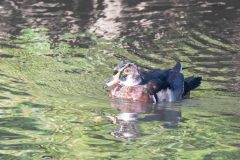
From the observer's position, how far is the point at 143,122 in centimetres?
1128

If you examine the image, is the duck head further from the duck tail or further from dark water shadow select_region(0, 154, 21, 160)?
dark water shadow select_region(0, 154, 21, 160)

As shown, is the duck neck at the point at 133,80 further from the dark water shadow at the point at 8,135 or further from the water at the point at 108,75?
the dark water shadow at the point at 8,135

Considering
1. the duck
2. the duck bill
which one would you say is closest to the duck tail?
the duck

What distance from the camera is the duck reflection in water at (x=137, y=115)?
1072 cm

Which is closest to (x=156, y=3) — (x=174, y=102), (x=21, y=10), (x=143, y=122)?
(x=21, y=10)

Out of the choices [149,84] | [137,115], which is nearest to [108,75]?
[149,84]

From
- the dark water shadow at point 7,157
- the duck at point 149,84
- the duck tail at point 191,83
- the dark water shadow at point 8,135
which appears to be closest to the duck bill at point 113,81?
the duck at point 149,84

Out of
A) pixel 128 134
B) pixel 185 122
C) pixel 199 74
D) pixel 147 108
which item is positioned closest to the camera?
pixel 128 134

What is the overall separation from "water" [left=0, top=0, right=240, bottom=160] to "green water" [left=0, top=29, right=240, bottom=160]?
1 cm

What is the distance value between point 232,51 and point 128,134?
5.74 metres

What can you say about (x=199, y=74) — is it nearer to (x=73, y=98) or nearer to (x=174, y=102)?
(x=174, y=102)

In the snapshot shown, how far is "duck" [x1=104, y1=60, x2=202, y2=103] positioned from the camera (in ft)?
41.3

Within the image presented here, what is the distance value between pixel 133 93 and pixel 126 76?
34 cm

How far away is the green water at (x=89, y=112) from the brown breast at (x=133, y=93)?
16 cm
